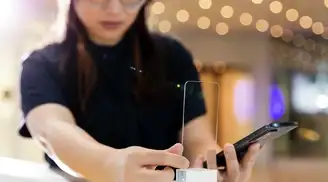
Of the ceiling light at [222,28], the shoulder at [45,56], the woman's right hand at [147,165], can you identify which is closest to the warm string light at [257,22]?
the ceiling light at [222,28]

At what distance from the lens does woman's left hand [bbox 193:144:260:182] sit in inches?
25.9

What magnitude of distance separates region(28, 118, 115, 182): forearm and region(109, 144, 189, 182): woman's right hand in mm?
56

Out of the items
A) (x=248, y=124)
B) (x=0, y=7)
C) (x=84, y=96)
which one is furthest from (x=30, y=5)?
(x=248, y=124)

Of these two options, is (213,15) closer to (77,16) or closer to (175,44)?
(175,44)

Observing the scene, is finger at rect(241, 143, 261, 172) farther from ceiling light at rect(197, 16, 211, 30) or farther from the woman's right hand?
ceiling light at rect(197, 16, 211, 30)

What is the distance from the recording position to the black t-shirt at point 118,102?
30.3 inches

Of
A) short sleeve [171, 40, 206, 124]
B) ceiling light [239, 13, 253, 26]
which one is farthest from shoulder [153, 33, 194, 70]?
ceiling light [239, 13, 253, 26]

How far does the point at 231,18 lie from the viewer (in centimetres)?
84

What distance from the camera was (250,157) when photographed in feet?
2.21

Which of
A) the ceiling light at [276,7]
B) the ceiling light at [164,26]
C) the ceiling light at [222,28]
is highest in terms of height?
the ceiling light at [276,7]

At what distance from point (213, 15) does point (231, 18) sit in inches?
1.2

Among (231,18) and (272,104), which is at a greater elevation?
(231,18)

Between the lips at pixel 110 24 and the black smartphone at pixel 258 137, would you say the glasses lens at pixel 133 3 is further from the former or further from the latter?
the black smartphone at pixel 258 137

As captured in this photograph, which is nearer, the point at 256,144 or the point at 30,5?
the point at 256,144
